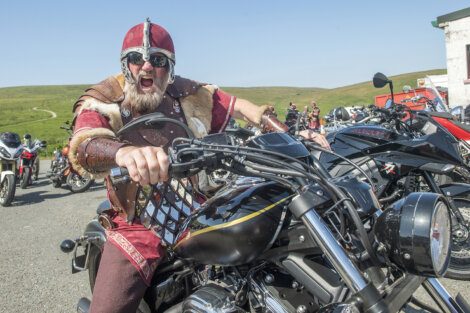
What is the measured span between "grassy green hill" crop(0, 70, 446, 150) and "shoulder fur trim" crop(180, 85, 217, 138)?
95.4ft

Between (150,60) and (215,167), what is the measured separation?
3.75 ft

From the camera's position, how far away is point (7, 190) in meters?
9.38

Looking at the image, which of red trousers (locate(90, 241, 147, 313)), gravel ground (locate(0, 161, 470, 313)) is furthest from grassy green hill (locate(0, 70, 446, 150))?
red trousers (locate(90, 241, 147, 313))

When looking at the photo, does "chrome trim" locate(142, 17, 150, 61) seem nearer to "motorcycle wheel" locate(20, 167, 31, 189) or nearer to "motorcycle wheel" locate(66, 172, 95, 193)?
"motorcycle wheel" locate(66, 172, 95, 193)

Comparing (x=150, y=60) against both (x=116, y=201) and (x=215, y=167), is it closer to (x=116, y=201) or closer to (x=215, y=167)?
(x=116, y=201)

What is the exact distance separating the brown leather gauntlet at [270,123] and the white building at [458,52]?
58.8ft

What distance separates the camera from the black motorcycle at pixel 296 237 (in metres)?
1.43

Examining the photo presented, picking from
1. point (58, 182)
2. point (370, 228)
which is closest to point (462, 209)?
point (370, 228)

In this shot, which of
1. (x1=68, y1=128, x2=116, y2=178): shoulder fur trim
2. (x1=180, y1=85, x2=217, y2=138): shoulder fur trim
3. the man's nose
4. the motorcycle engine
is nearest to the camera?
the motorcycle engine

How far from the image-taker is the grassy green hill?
49000 mm

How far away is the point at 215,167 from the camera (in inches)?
60.6

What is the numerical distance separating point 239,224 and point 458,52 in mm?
19248

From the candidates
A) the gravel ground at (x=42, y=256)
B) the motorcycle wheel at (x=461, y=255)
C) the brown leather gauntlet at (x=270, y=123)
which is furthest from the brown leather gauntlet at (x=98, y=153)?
the motorcycle wheel at (x=461, y=255)

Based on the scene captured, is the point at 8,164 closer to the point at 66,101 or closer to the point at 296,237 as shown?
the point at 296,237
